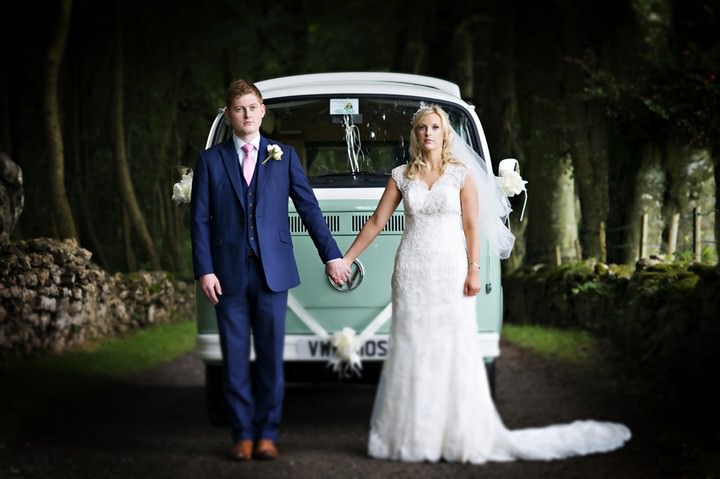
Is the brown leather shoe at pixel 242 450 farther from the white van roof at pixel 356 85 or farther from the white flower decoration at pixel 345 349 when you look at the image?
the white van roof at pixel 356 85

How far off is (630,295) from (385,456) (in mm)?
5455

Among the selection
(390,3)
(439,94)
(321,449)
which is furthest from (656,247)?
(390,3)

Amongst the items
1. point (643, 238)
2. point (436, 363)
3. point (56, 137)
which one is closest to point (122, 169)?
point (56, 137)

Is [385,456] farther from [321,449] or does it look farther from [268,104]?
[268,104]

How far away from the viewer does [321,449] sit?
6988mm

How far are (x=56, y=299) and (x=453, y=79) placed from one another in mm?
12533

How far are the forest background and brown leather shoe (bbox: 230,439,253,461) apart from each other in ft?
7.62

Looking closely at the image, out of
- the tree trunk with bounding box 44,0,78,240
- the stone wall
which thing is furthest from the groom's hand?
the tree trunk with bounding box 44,0,78,240

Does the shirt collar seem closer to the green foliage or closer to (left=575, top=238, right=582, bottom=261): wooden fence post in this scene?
the green foliage

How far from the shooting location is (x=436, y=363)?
21.1 ft

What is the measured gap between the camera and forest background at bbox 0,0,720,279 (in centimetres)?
1411

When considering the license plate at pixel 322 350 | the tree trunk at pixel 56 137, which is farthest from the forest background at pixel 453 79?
the license plate at pixel 322 350

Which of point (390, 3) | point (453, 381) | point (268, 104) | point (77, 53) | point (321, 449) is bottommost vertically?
point (321, 449)

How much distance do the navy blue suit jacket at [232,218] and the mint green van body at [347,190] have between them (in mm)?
1173
